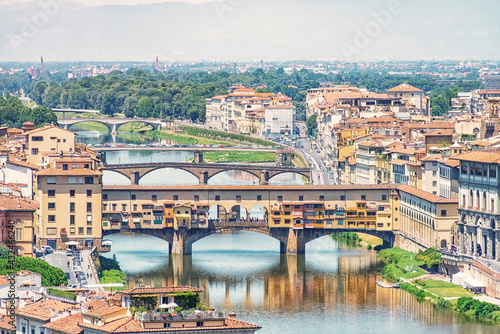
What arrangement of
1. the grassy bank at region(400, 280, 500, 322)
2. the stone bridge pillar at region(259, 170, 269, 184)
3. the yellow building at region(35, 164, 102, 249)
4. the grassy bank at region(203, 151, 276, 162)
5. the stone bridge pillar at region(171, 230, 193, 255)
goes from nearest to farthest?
the grassy bank at region(400, 280, 500, 322), the yellow building at region(35, 164, 102, 249), the stone bridge pillar at region(171, 230, 193, 255), the stone bridge pillar at region(259, 170, 269, 184), the grassy bank at region(203, 151, 276, 162)

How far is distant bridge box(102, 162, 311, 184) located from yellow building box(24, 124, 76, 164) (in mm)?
16055

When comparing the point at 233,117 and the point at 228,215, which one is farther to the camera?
→ the point at 233,117

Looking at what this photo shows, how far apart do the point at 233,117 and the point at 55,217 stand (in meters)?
86.2

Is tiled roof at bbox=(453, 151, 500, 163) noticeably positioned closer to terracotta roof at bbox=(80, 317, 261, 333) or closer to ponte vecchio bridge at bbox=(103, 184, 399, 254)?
ponte vecchio bridge at bbox=(103, 184, 399, 254)

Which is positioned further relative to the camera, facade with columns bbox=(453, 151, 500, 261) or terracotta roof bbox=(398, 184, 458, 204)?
terracotta roof bbox=(398, 184, 458, 204)

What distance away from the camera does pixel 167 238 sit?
74000mm

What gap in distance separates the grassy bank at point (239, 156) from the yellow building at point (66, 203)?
174ft

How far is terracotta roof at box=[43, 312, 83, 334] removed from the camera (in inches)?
1494

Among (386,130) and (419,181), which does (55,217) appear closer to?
(419,181)

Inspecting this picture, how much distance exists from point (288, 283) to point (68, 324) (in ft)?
89.7

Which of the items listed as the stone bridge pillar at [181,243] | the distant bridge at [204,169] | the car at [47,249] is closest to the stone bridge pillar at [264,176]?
the distant bridge at [204,169]

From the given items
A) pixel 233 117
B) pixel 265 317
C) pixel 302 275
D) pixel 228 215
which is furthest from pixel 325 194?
pixel 233 117

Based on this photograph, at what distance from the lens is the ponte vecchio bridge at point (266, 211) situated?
243 feet

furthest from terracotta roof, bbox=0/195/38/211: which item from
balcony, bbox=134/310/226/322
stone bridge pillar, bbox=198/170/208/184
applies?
stone bridge pillar, bbox=198/170/208/184
